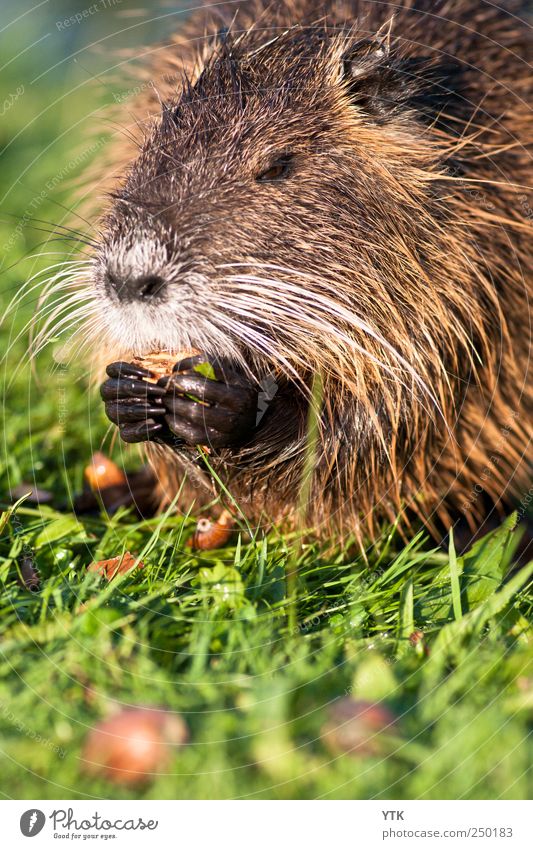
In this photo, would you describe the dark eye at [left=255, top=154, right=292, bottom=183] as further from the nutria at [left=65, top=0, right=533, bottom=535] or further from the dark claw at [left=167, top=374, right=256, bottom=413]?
the dark claw at [left=167, top=374, right=256, bottom=413]

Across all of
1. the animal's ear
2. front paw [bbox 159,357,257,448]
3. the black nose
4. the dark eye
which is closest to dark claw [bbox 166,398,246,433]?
front paw [bbox 159,357,257,448]

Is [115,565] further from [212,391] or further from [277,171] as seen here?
[277,171]

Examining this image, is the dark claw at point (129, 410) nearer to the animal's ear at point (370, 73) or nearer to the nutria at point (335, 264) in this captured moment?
the nutria at point (335, 264)

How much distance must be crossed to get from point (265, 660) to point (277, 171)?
138cm

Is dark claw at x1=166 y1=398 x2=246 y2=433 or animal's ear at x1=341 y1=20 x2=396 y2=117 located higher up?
animal's ear at x1=341 y1=20 x2=396 y2=117

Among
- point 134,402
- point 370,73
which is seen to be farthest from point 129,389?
point 370,73

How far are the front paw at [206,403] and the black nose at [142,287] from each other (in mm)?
251

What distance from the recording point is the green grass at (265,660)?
6.31 ft

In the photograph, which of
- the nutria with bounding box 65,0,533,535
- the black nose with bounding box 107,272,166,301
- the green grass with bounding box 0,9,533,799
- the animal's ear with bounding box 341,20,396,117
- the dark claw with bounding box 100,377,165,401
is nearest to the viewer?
the green grass with bounding box 0,9,533,799

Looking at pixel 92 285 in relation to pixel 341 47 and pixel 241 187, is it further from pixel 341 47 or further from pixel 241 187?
pixel 341 47

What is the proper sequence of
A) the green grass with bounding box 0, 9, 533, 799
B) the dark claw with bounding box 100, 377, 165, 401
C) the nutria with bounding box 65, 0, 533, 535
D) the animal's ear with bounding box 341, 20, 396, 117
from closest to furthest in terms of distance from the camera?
the green grass with bounding box 0, 9, 533, 799 → the nutria with bounding box 65, 0, 533, 535 → the dark claw with bounding box 100, 377, 165, 401 → the animal's ear with bounding box 341, 20, 396, 117

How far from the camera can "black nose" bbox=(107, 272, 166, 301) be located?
8.15ft

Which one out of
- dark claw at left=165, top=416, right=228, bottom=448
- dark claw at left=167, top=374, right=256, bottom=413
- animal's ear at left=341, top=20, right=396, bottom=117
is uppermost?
animal's ear at left=341, top=20, right=396, bottom=117
